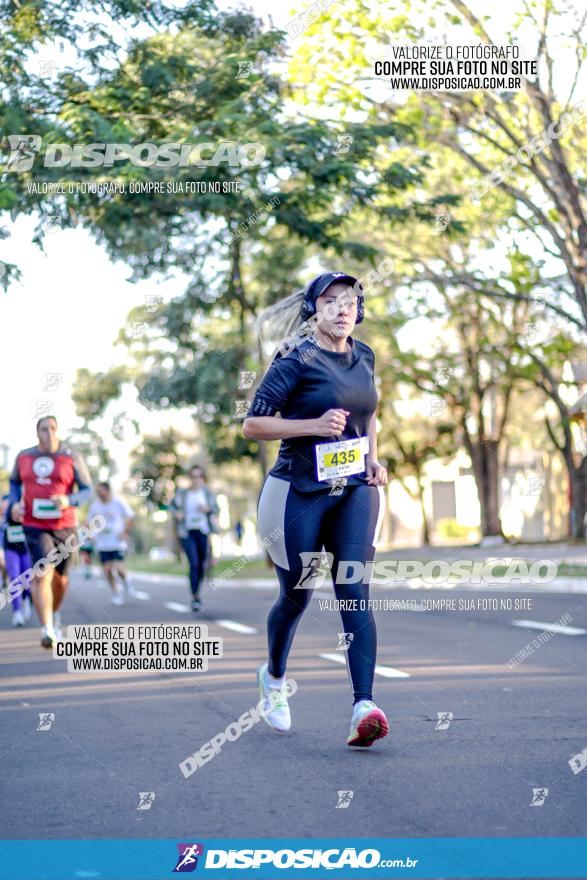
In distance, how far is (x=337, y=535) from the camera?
5.79 m

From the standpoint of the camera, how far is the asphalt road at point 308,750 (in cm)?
438

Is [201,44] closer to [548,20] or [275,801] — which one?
[548,20]

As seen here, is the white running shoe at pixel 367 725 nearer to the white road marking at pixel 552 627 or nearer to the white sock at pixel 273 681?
the white sock at pixel 273 681

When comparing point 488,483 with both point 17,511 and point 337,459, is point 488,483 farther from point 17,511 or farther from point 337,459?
point 337,459

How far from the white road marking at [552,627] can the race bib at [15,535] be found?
6.01m

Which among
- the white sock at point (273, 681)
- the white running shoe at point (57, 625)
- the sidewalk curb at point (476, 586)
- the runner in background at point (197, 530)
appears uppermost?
the runner in background at point (197, 530)

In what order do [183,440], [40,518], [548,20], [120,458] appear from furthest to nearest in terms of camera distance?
[183,440] < [120,458] < [548,20] < [40,518]

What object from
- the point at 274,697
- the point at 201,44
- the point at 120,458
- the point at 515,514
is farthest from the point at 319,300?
the point at 515,514

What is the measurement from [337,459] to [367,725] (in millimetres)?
1090

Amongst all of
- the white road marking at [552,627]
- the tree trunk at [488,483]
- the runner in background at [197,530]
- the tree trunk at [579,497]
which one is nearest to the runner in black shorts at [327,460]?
the white road marking at [552,627]

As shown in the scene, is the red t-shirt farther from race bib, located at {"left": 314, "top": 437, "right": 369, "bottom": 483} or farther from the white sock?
race bib, located at {"left": 314, "top": 437, "right": 369, "bottom": 483}

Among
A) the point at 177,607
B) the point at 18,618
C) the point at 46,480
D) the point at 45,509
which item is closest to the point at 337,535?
the point at 45,509

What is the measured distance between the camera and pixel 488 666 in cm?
888

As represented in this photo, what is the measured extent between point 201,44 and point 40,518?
8340 mm
